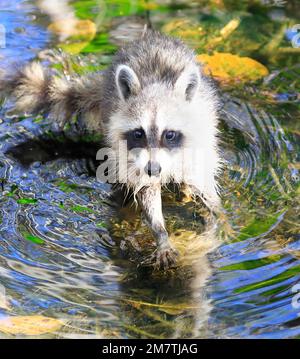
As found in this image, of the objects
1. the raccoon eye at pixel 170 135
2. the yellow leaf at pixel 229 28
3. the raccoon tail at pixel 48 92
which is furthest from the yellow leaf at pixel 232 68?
the raccoon eye at pixel 170 135

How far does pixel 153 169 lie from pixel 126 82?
3.36 feet

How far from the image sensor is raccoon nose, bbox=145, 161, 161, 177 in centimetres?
541

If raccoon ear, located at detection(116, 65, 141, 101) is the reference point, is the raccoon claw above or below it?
below

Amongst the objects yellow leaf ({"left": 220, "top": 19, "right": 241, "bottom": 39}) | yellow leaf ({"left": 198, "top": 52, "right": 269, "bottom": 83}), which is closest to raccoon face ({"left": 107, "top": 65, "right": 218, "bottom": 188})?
yellow leaf ({"left": 198, "top": 52, "right": 269, "bottom": 83})

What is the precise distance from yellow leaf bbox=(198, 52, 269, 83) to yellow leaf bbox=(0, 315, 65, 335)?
428 cm

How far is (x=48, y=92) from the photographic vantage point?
7543 mm

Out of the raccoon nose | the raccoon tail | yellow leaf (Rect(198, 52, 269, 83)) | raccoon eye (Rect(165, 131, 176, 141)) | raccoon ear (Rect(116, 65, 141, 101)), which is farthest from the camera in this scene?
yellow leaf (Rect(198, 52, 269, 83))

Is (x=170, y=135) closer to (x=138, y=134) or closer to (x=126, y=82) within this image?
(x=138, y=134)

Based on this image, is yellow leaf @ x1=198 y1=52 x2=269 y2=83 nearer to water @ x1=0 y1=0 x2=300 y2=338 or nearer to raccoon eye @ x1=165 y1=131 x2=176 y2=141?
water @ x1=0 y1=0 x2=300 y2=338

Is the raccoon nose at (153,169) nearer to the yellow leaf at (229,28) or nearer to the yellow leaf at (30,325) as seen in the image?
the yellow leaf at (30,325)

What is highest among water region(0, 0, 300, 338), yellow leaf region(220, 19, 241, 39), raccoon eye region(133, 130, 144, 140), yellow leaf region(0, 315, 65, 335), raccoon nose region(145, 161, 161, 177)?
yellow leaf region(220, 19, 241, 39)

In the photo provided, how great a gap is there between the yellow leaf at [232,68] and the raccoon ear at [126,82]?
229 centimetres

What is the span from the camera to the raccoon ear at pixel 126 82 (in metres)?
5.91

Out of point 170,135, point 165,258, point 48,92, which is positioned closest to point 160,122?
point 170,135
